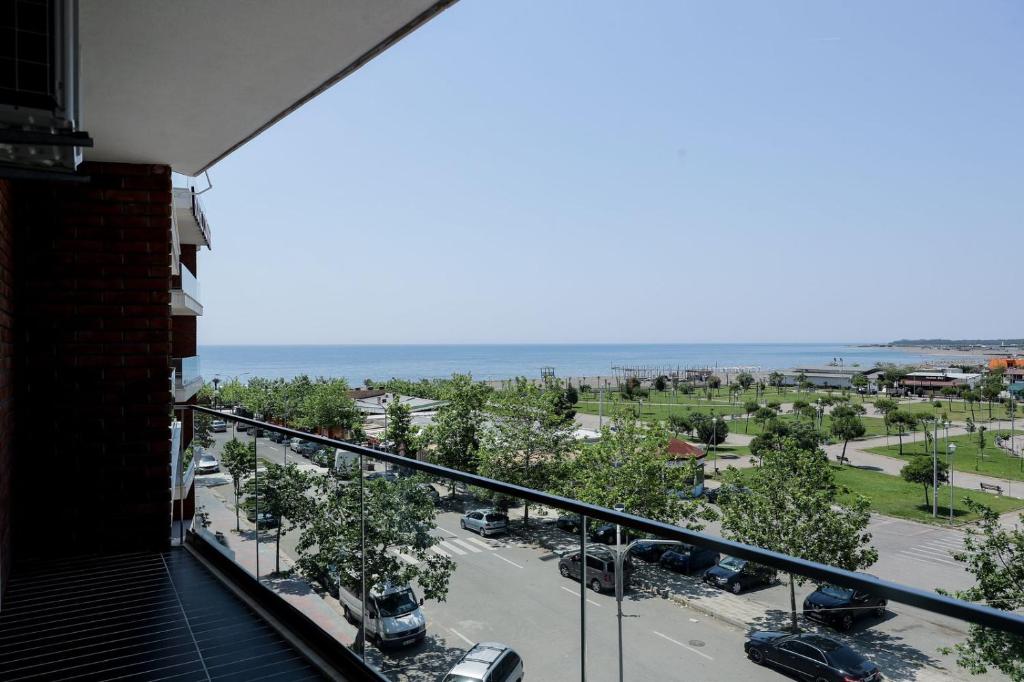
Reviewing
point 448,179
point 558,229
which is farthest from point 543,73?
point 558,229

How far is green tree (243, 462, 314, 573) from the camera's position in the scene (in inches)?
124

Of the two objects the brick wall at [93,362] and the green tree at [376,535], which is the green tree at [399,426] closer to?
the brick wall at [93,362]

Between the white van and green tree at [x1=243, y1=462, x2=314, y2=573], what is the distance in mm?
703

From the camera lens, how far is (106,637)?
2.93 meters

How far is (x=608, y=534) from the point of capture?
1.60 m

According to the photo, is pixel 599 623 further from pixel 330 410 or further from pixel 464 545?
pixel 330 410

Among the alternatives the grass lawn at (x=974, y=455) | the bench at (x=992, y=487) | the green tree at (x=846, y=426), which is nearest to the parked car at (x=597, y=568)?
the bench at (x=992, y=487)

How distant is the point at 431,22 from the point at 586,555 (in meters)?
1.91

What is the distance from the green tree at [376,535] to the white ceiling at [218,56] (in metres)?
1.68

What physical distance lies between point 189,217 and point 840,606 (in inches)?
337

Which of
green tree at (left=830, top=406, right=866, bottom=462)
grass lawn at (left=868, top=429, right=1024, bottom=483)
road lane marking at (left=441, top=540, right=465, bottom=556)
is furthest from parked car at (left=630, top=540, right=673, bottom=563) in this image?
green tree at (left=830, top=406, right=866, bottom=462)

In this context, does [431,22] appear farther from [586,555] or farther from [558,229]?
[558,229]

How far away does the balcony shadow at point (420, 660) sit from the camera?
6.68 ft

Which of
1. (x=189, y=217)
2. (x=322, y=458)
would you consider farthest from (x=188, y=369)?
(x=322, y=458)
